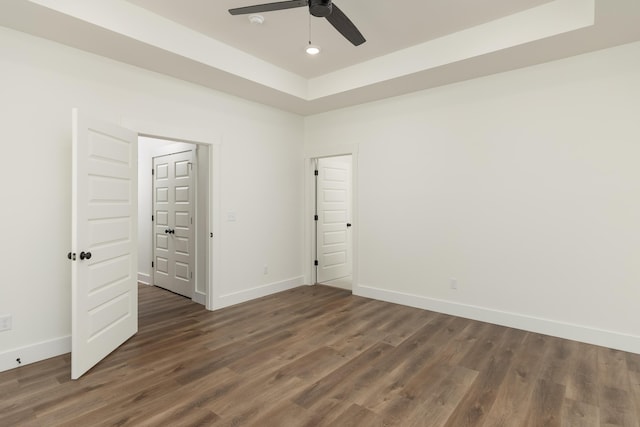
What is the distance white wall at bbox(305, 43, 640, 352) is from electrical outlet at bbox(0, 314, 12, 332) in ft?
12.8

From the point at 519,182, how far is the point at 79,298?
4326 mm

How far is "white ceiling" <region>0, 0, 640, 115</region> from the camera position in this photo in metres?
2.85

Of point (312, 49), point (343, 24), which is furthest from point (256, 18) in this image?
point (343, 24)

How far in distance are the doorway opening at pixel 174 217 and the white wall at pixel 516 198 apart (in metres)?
2.29

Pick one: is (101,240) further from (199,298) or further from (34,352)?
(199,298)

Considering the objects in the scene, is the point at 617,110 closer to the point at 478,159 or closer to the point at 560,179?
the point at 560,179

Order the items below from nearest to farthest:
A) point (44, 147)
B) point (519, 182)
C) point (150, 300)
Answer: point (44, 147) → point (519, 182) → point (150, 300)

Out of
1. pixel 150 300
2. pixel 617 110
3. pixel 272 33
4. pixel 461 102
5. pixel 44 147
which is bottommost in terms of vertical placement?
pixel 150 300

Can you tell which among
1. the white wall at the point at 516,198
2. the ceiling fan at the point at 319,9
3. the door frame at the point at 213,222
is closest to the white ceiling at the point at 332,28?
the ceiling fan at the point at 319,9

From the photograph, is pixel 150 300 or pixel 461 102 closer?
pixel 461 102

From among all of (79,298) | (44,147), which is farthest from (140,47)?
(79,298)

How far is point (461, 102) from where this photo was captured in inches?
163

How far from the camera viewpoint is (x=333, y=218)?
20.0ft

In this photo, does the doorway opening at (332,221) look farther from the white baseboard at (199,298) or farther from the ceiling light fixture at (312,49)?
the ceiling light fixture at (312,49)
